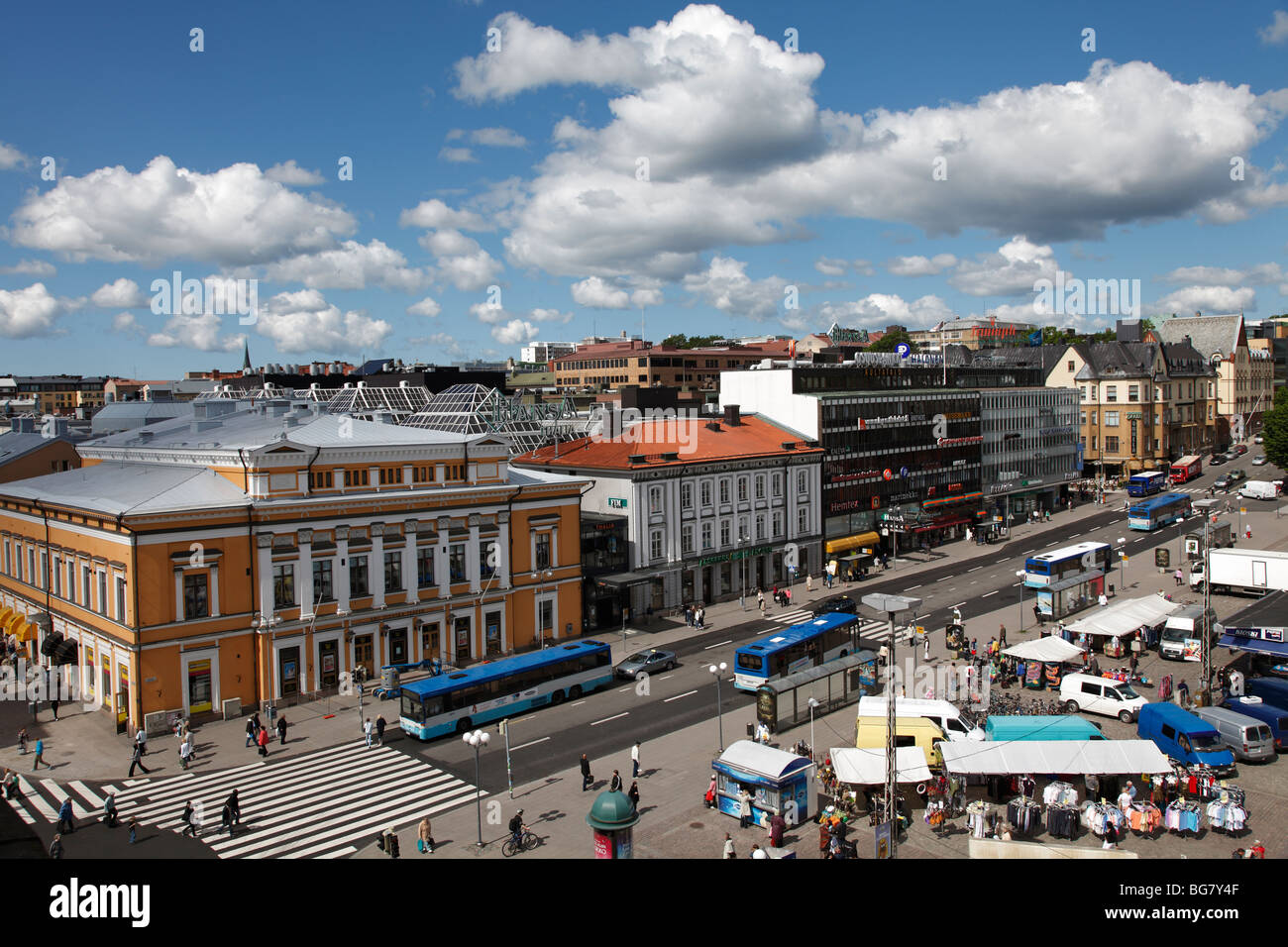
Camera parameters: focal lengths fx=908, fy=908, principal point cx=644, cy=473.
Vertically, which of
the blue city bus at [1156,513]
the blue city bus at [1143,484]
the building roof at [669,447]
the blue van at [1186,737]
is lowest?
the blue van at [1186,737]

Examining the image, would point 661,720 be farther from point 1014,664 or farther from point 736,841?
point 1014,664

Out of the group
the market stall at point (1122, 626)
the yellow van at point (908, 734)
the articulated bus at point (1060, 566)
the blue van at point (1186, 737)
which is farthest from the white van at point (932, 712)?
the articulated bus at point (1060, 566)

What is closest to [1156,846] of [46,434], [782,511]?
[782,511]

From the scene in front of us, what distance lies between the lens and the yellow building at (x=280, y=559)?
45906 mm

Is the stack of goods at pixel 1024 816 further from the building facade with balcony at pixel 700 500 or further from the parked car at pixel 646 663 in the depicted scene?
the building facade with balcony at pixel 700 500

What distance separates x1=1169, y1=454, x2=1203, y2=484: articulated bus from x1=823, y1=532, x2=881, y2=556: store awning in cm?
6454

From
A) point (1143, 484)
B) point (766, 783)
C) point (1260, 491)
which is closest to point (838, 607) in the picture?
point (766, 783)

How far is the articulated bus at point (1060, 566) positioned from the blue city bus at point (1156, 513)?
30.0 m

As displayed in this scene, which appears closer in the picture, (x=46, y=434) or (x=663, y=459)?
(x=663, y=459)

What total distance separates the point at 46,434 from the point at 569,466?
50298 millimetres

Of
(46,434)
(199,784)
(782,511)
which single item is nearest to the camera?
(199,784)

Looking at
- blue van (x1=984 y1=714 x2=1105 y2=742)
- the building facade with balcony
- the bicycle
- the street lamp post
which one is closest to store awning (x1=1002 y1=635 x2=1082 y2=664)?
blue van (x1=984 y1=714 x2=1105 y2=742)

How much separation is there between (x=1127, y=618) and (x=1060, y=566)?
Result: 13.0 metres
